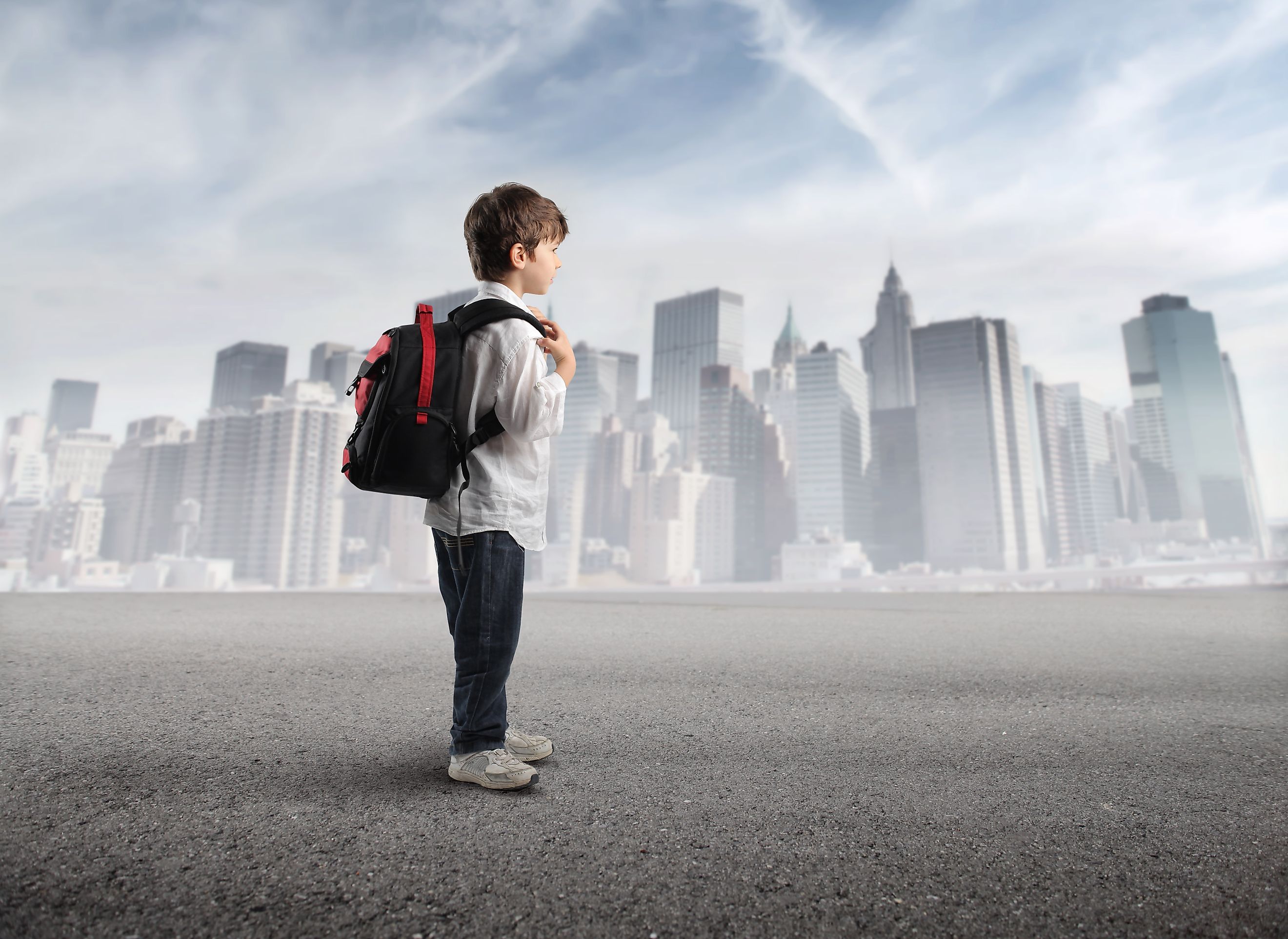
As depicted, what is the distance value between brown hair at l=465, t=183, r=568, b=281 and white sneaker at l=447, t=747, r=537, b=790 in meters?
1.13

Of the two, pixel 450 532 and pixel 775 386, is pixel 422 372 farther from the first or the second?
pixel 775 386

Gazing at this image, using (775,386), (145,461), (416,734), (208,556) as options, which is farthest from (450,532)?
(775,386)

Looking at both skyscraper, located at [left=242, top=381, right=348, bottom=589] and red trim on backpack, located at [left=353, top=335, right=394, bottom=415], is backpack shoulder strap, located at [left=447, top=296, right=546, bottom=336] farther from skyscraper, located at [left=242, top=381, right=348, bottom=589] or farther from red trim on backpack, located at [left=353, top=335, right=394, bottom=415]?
skyscraper, located at [left=242, top=381, right=348, bottom=589]

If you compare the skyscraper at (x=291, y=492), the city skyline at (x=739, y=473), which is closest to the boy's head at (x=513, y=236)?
the city skyline at (x=739, y=473)

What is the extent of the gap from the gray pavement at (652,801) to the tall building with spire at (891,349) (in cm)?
18294

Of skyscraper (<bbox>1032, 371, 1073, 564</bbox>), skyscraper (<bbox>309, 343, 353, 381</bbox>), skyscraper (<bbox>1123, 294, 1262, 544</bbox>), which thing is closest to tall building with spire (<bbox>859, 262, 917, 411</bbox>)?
skyscraper (<bbox>1032, 371, 1073, 564</bbox>)

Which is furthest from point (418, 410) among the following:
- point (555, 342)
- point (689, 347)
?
point (689, 347)

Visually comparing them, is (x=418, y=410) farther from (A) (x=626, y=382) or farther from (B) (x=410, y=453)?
(A) (x=626, y=382)

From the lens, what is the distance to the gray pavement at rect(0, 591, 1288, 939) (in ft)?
3.10

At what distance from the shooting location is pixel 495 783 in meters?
1.41

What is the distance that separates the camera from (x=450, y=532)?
4.92 ft

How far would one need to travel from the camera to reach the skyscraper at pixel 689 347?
167m

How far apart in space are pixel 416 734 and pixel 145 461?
342ft

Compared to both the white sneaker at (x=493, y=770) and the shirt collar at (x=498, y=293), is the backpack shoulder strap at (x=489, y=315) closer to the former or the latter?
the shirt collar at (x=498, y=293)
